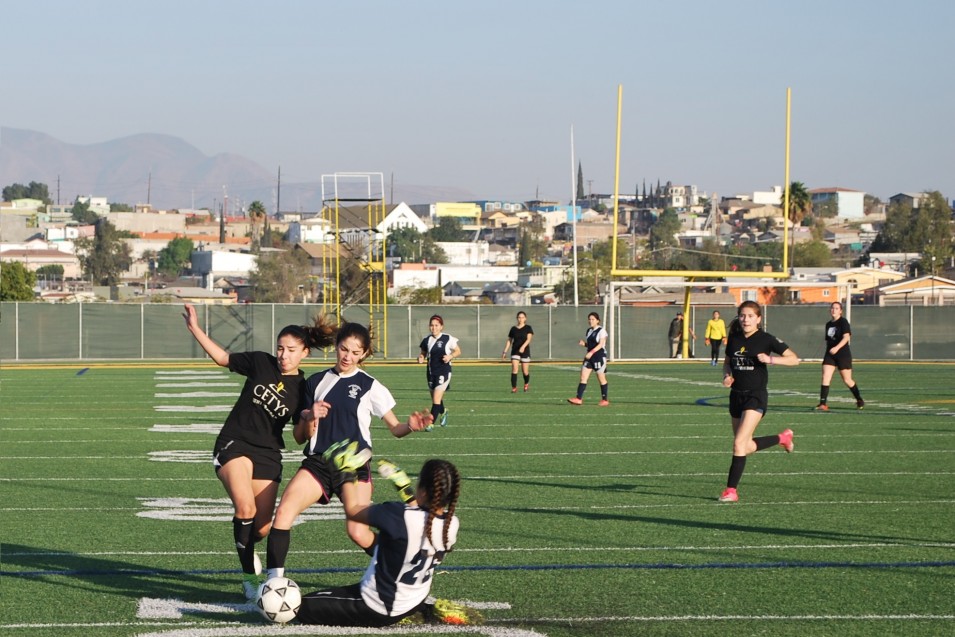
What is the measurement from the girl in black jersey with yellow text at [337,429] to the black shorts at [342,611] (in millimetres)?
386

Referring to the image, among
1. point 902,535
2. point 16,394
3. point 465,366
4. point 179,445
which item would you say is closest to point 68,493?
point 179,445

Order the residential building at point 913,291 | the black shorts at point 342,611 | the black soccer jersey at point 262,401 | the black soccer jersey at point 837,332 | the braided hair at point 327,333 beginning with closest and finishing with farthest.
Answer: the black shorts at point 342,611
the braided hair at point 327,333
the black soccer jersey at point 262,401
the black soccer jersey at point 837,332
the residential building at point 913,291

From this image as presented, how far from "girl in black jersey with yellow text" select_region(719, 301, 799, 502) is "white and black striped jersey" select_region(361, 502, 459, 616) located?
5853mm

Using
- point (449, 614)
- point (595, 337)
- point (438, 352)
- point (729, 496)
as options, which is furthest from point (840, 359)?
point (449, 614)

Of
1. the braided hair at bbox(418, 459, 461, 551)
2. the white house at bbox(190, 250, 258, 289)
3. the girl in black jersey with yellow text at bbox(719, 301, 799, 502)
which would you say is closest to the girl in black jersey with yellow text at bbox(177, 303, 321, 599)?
the braided hair at bbox(418, 459, 461, 551)

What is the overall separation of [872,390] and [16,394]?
17530 millimetres

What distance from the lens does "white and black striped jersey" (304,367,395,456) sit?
7.71 meters

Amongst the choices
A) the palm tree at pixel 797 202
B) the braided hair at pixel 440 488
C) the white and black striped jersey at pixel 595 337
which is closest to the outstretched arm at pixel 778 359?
the braided hair at pixel 440 488

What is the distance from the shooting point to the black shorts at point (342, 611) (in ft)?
22.9

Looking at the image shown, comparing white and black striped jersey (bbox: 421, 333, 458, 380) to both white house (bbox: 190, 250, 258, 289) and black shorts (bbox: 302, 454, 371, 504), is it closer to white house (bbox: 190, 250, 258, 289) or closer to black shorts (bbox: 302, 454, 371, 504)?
black shorts (bbox: 302, 454, 371, 504)

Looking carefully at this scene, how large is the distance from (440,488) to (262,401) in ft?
5.56

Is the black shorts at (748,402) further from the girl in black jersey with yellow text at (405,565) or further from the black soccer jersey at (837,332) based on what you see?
the black soccer jersey at (837,332)

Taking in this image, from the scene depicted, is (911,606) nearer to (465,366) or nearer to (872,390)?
(872,390)

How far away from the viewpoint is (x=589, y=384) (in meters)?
30.3
